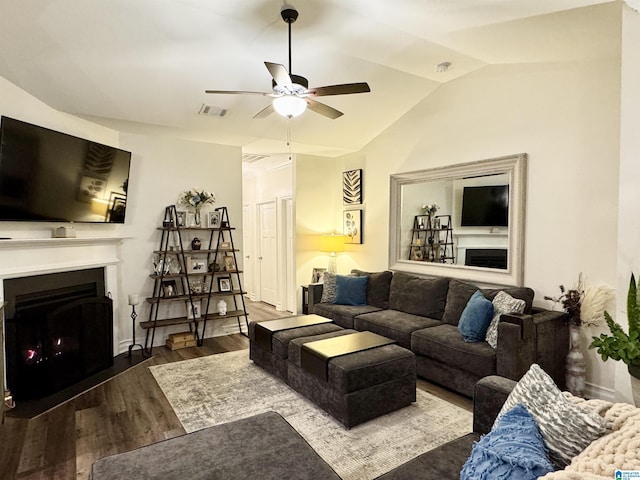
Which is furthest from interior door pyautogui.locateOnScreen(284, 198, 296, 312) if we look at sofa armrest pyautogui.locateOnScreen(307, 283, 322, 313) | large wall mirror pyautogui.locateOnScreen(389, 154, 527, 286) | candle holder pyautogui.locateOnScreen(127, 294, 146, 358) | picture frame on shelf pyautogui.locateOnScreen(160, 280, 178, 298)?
candle holder pyautogui.locateOnScreen(127, 294, 146, 358)

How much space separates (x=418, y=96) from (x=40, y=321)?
4667mm

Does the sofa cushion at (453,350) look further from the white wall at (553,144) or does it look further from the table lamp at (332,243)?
the table lamp at (332,243)

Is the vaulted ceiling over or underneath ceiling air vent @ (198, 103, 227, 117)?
over

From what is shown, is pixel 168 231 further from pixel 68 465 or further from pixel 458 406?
pixel 458 406

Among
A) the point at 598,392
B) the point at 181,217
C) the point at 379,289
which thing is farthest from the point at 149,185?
the point at 598,392

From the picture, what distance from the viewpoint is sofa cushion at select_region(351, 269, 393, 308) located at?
495 centimetres

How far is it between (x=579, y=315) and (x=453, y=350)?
1128mm

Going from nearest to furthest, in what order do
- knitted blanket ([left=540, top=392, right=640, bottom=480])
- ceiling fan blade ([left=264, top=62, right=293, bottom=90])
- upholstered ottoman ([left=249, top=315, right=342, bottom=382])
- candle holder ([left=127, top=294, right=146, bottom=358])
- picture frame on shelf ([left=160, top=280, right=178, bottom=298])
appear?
knitted blanket ([left=540, top=392, right=640, bottom=480]), ceiling fan blade ([left=264, top=62, right=293, bottom=90]), upholstered ottoman ([left=249, top=315, right=342, bottom=382]), candle holder ([left=127, top=294, right=146, bottom=358]), picture frame on shelf ([left=160, top=280, right=178, bottom=298])

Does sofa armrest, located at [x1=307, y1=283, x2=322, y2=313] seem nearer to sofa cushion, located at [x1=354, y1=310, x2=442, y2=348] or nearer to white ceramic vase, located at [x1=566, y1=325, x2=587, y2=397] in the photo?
sofa cushion, located at [x1=354, y1=310, x2=442, y2=348]

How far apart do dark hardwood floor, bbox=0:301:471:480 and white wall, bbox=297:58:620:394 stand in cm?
160

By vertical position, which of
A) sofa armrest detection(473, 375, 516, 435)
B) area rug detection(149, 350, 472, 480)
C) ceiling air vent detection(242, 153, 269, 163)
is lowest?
area rug detection(149, 350, 472, 480)

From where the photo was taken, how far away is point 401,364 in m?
3.01

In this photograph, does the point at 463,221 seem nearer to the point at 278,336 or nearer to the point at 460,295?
the point at 460,295

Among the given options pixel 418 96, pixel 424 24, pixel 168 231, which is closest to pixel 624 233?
pixel 424 24
